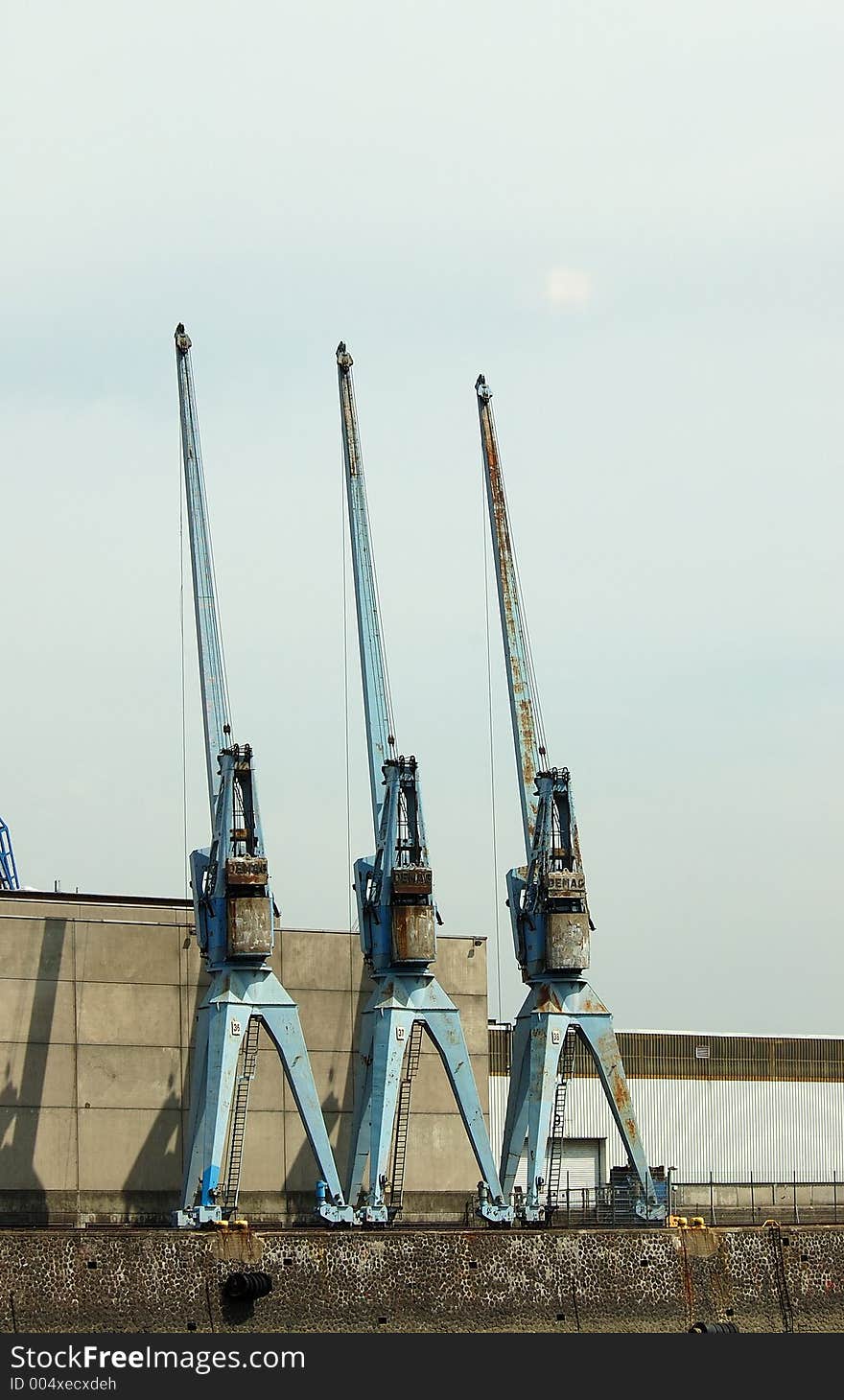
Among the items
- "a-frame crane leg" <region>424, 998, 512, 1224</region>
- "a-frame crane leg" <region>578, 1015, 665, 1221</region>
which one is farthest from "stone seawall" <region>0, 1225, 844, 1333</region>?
"a-frame crane leg" <region>424, 998, 512, 1224</region>

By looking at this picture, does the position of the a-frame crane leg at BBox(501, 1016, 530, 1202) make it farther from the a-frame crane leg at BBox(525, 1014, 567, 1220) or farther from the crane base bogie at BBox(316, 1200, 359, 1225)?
the crane base bogie at BBox(316, 1200, 359, 1225)

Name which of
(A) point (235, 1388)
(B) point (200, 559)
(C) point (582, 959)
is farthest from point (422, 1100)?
(A) point (235, 1388)

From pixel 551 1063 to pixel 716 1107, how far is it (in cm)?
1561

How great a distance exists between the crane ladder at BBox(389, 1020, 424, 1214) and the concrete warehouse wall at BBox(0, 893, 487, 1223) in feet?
3.12

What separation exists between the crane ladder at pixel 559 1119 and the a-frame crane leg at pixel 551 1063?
1.46 ft

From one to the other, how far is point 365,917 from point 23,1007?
10214 millimetres

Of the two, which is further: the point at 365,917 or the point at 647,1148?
the point at 647,1148

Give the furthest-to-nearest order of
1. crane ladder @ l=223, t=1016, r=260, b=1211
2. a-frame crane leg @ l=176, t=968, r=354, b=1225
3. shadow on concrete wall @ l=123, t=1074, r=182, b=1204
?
shadow on concrete wall @ l=123, t=1074, r=182, b=1204
a-frame crane leg @ l=176, t=968, r=354, b=1225
crane ladder @ l=223, t=1016, r=260, b=1211

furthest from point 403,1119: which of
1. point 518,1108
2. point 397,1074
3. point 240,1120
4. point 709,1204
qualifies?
point 709,1204

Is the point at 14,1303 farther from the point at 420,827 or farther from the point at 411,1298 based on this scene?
the point at 420,827

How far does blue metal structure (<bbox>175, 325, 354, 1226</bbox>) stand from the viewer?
65.6 metres

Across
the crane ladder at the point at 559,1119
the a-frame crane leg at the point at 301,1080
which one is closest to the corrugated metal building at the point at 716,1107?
the crane ladder at the point at 559,1119

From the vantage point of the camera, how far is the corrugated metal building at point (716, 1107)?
8038 cm

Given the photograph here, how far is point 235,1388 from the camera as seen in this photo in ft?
163
